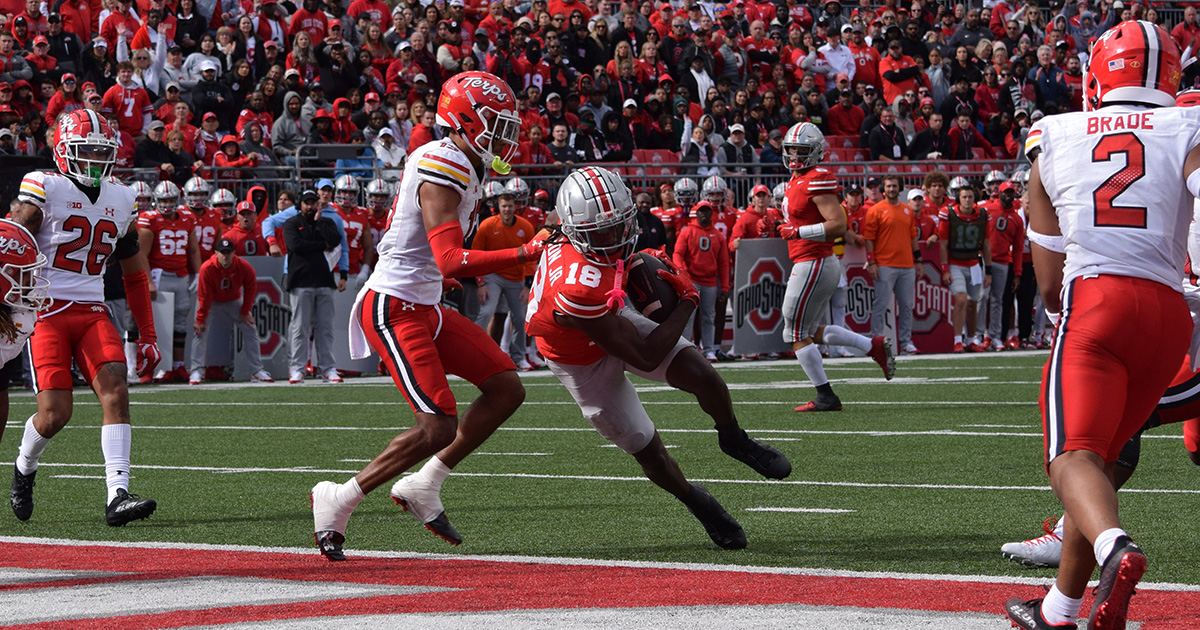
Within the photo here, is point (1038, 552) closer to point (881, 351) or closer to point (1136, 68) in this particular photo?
point (1136, 68)

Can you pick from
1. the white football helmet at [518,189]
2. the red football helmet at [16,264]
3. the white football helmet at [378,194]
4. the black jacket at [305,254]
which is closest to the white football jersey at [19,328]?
the red football helmet at [16,264]

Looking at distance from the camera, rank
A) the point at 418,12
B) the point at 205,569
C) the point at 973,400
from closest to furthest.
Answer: the point at 205,569 < the point at 973,400 < the point at 418,12

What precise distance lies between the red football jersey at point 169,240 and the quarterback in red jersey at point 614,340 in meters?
10.3

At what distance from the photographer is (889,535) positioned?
5840mm

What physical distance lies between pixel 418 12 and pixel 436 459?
1619 cm

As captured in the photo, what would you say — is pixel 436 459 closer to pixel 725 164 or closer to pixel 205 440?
pixel 205 440

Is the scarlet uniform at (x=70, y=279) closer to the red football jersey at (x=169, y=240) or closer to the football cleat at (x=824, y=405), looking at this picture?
the football cleat at (x=824, y=405)

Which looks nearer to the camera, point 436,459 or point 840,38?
point 436,459

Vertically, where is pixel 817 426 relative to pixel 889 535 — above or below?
below

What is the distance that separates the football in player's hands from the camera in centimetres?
559

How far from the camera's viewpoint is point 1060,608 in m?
3.82

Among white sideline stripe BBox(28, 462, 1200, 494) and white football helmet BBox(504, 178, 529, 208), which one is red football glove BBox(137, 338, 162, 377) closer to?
white sideline stripe BBox(28, 462, 1200, 494)

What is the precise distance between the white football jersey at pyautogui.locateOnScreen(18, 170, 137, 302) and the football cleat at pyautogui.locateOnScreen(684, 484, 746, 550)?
296cm

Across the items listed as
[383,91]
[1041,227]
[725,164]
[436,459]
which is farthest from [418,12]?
[1041,227]
